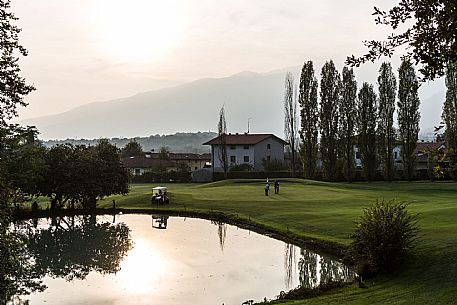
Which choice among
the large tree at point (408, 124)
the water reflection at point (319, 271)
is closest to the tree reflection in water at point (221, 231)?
the water reflection at point (319, 271)

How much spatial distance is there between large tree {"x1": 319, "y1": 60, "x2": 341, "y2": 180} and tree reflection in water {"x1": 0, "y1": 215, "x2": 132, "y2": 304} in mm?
39654

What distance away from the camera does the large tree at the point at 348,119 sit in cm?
7238

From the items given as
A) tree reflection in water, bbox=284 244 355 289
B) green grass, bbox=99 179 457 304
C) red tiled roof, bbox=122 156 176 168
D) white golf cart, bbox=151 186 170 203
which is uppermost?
red tiled roof, bbox=122 156 176 168

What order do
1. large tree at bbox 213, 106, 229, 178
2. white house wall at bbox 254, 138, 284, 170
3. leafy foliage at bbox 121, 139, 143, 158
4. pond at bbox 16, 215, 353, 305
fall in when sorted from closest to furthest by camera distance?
pond at bbox 16, 215, 353, 305, large tree at bbox 213, 106, 229, 178, white house wall at bbox 254, 138, 284, 170, leafy foliage at bbox 121, 139, 143, 158

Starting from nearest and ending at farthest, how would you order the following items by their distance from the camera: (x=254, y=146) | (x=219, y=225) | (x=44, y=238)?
(x=44, y=238), (x=219, y=225), (x=254, y=146)

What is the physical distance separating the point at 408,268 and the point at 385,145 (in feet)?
187

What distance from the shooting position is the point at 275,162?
266 ft

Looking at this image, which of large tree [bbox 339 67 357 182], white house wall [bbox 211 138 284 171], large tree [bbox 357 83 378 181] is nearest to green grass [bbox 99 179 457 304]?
large tree [bbox 357 83 378 181]

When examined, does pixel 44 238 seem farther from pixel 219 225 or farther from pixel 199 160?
pixel 199 160

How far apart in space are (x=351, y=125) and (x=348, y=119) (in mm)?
922

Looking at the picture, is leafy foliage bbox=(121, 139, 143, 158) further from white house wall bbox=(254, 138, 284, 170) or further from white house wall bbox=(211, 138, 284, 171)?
white house wall bbox=(254, 138, 284, 170)

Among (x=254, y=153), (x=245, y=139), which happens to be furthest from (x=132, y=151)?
(x=254, y=153)

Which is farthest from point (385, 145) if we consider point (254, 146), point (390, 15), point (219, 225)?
point (390, 15)

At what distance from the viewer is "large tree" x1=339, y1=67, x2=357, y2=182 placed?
72375 mm
